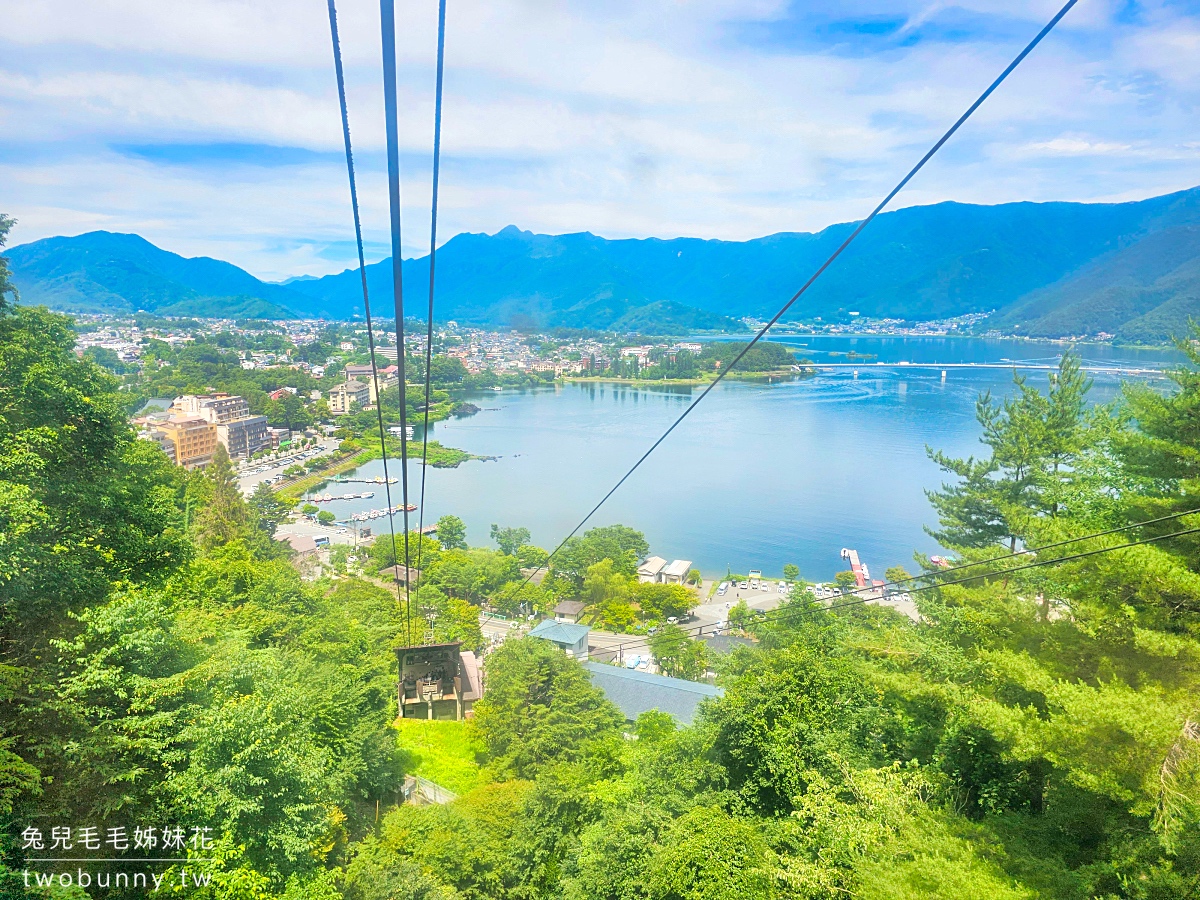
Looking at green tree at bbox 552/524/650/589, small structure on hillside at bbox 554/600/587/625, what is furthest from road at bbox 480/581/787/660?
green tree at bbox 552/524/650/589

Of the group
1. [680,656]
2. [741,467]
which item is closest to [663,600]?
[680,656]

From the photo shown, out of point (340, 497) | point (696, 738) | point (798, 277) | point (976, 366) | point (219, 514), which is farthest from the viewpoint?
point (798, 277)

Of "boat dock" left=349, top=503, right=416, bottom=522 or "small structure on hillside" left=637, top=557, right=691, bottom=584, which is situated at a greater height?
"small structure on hillside" left=637, top=557, right=691, bottom=584

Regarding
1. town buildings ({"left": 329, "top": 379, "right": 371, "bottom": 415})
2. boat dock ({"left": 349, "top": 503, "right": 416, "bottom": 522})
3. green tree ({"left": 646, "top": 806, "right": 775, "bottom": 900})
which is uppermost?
green tree ({"left": 646, "top": 806, "right": 775, "bottom": 900})

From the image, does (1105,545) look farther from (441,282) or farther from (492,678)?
(441,282)

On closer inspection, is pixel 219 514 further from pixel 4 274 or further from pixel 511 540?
pixel 4 274

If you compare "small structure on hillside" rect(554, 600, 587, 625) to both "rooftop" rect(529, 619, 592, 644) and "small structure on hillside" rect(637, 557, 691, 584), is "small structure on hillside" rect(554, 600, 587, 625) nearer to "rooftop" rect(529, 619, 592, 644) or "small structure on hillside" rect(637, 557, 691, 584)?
"small structure on hillside" rect(637, 557, 691, 584)

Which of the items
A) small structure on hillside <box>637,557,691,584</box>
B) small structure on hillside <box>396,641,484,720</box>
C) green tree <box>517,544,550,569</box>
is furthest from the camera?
green tree <box>517,544,550,569</box>
